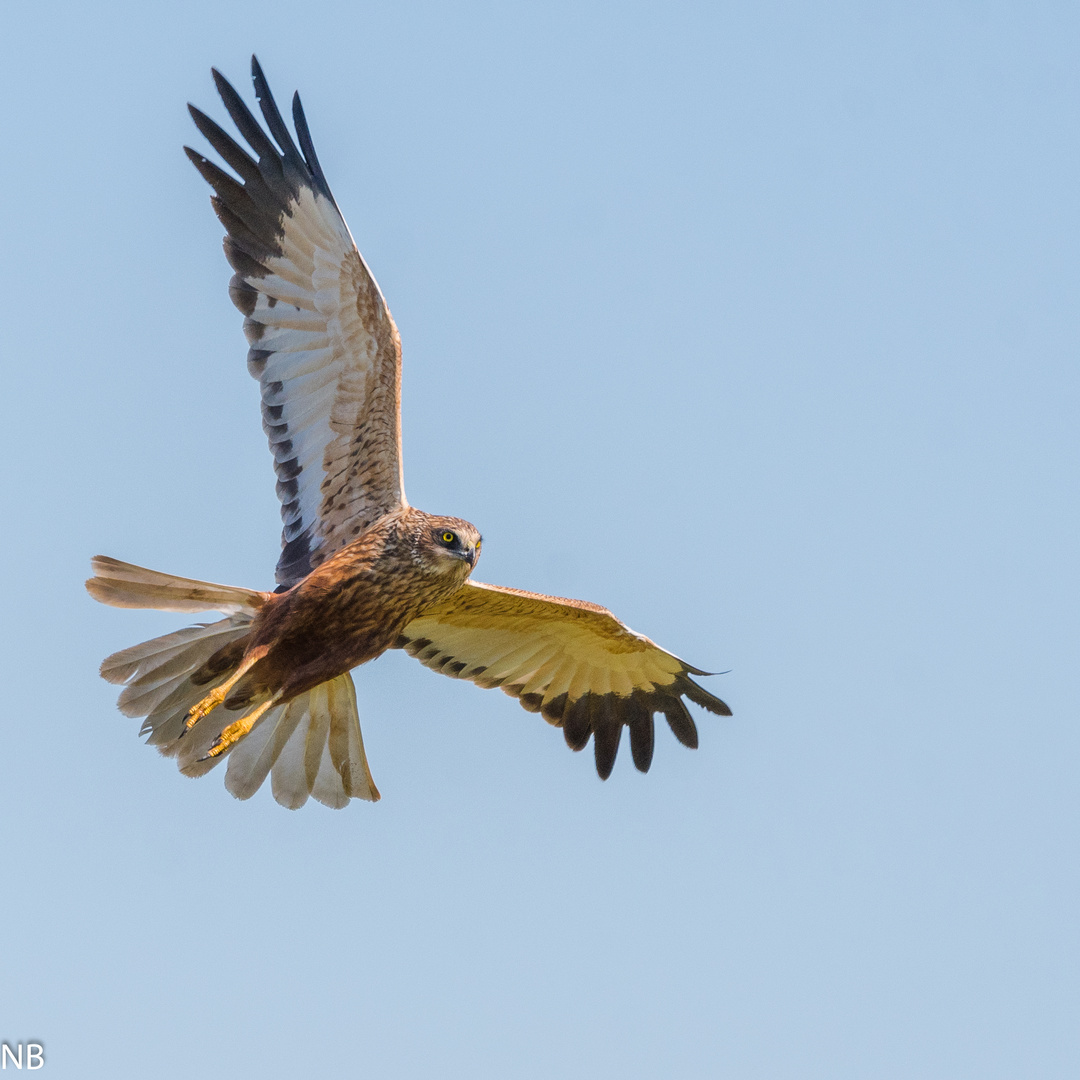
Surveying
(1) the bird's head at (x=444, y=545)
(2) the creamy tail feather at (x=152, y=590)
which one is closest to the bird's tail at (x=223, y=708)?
(2) the creamy tail feather at (x=152, y=590)

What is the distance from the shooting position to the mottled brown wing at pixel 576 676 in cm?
1198

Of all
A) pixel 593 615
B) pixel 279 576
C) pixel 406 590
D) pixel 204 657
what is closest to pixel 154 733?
pixel 204 657

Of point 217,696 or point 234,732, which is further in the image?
point 234,732

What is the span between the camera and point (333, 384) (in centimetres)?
1030

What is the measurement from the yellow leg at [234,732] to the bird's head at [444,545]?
133 cm

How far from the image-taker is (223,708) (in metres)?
10.6

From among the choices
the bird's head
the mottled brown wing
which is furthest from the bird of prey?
the mottled brown wing

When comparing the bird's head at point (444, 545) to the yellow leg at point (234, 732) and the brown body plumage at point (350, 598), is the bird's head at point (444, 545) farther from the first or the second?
the yellow leg at point (234, 732)

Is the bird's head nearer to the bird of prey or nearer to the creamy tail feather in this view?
the bird of prey

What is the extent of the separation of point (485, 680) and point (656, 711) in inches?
49.8

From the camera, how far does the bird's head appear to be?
10.1m

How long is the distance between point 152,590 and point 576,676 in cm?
346

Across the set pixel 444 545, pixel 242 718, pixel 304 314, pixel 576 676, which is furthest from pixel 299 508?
pixel 576 676

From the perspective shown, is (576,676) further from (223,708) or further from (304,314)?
(304,314)
